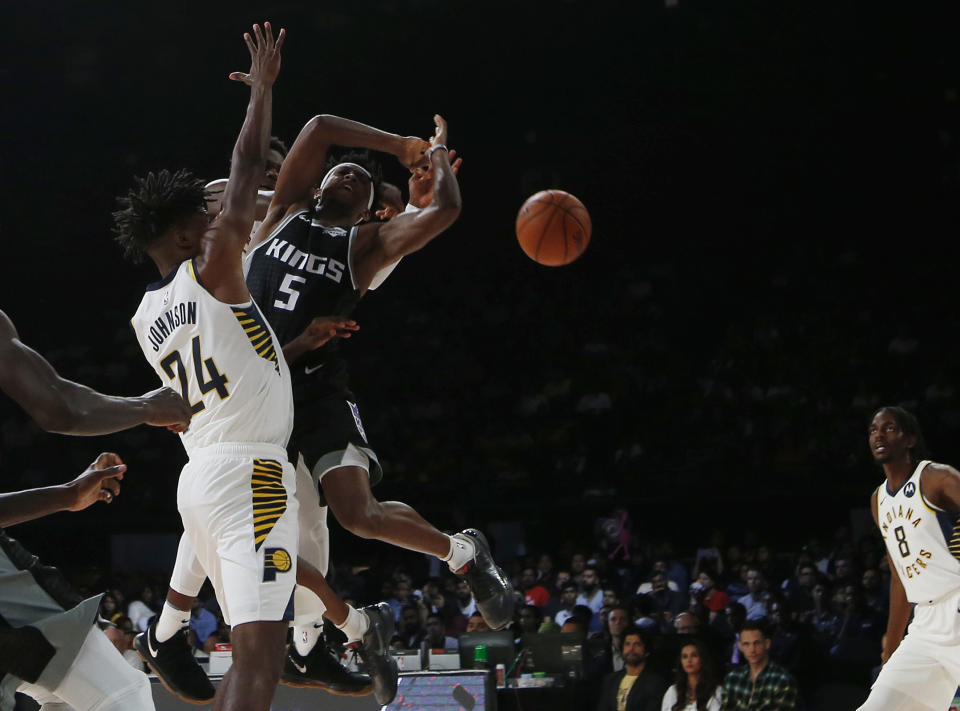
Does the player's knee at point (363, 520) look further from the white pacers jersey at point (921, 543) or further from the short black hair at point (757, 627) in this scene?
the short black hair at point (757, 627)

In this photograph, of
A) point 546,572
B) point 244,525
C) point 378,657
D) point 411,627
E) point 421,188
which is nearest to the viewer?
point 244,525

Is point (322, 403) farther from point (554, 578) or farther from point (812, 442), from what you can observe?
point (812, 442)

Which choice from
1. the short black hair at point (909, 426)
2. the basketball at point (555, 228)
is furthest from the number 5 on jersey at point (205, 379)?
the short black hair at point (909, 426)

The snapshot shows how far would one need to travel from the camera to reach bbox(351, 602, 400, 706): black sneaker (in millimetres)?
4910

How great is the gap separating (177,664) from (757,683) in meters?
4.29

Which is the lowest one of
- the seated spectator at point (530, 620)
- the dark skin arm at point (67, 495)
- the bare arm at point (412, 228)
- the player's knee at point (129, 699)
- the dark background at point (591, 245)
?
the player's knee at point (129, 699)

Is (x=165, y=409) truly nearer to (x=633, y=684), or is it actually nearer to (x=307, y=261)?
(x=307, y=261)

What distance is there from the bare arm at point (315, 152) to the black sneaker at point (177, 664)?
5.58 ft

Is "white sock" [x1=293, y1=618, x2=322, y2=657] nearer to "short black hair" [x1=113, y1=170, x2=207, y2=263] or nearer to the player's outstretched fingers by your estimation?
the player's outstretched fingers

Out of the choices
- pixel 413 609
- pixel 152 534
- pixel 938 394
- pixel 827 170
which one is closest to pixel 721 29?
pixel 827 170

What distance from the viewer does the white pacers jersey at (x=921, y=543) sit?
5.81 metres

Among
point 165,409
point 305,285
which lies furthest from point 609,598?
point 165,409

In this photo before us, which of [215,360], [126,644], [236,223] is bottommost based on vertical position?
[215,360]

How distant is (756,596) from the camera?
10508mm
